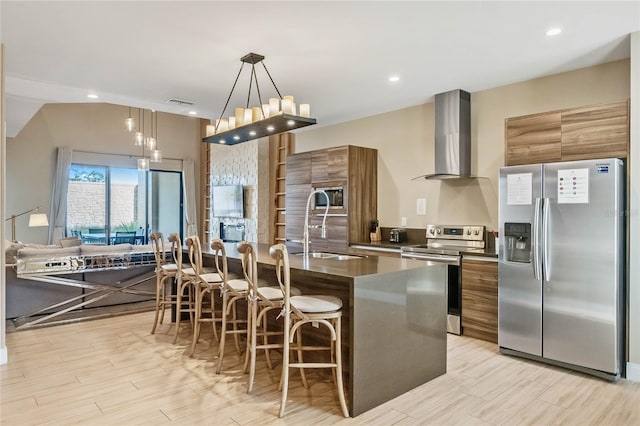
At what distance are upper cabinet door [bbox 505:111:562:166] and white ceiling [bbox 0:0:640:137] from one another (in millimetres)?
581

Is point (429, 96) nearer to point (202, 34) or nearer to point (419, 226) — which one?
point (419, 226)

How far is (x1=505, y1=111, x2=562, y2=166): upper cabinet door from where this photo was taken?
3615 millimetres

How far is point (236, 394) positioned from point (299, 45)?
112 inches

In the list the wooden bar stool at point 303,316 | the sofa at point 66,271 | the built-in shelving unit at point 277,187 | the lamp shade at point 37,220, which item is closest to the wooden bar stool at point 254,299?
the wooden bar stool at point 303,316

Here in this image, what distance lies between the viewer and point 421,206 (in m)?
5.34

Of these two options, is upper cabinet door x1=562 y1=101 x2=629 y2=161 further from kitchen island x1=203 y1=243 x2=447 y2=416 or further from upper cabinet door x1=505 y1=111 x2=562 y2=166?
kitchen island x1=203 y1=243 x2=447 y2=416

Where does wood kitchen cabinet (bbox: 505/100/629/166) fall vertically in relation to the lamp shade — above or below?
above

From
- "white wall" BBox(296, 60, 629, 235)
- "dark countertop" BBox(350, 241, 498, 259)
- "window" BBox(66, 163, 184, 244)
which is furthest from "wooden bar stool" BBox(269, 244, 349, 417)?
"window" BBox(66, 163, 184, 244)

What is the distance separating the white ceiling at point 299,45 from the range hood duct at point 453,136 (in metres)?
0.15

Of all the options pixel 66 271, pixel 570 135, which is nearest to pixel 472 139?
pixel 570 135

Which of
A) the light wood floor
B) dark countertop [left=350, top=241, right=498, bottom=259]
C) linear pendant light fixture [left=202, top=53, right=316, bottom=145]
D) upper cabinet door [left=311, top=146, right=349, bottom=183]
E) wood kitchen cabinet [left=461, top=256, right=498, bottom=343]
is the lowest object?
the light wood floor

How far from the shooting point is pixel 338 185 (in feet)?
18.3

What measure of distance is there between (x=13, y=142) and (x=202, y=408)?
Result: 7.77 meters

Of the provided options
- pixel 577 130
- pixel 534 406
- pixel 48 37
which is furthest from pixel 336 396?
pixel 48 37
